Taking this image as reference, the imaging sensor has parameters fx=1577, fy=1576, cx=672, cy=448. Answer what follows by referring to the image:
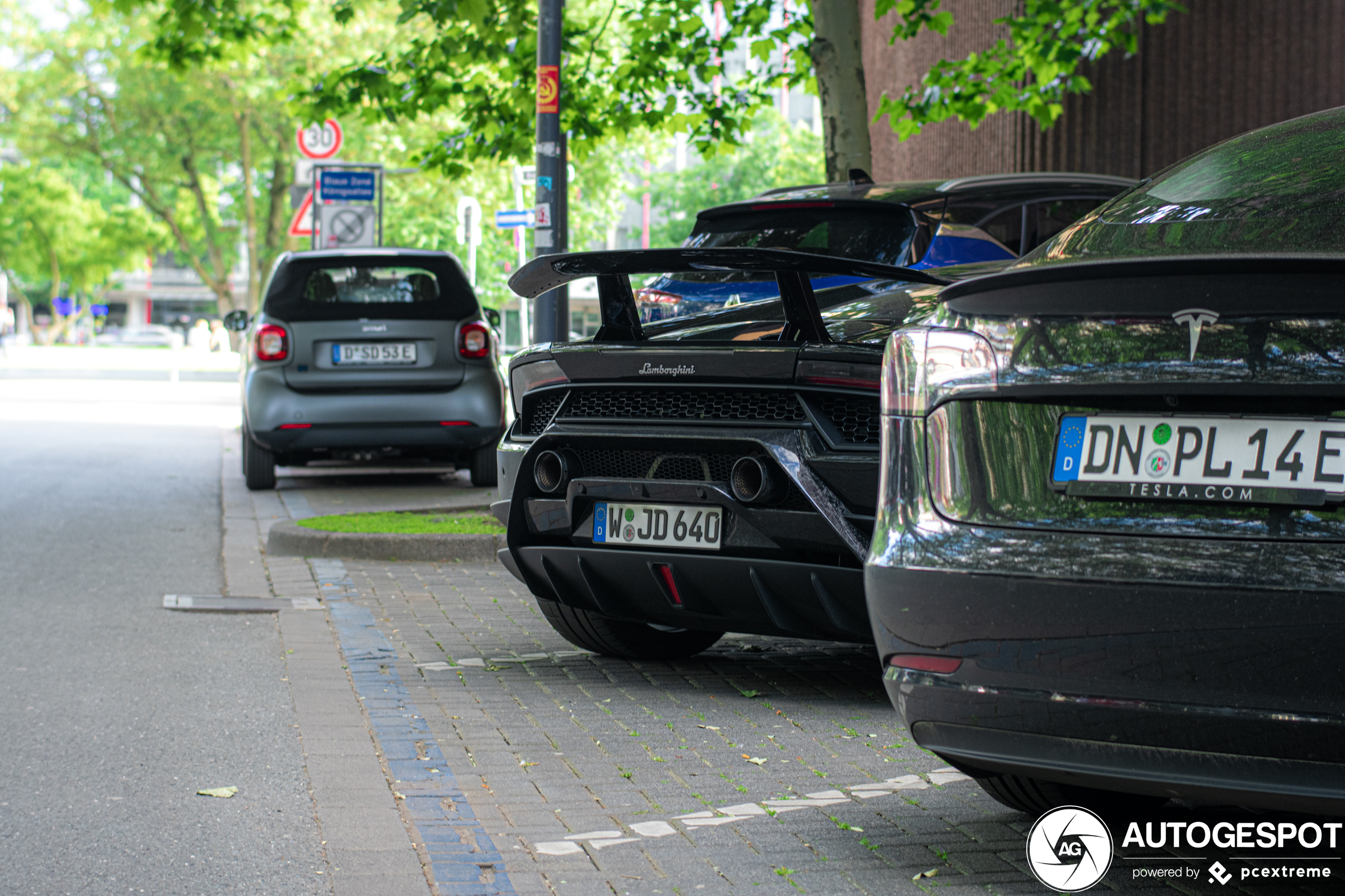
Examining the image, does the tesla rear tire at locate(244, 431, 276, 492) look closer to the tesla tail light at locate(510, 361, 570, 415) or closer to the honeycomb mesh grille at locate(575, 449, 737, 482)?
the tesla tail light at locate(510, 361, 570, 415)

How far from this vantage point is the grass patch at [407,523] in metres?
8.84

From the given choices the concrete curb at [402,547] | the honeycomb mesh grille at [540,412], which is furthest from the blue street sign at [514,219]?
the honeycomb mesh grille at [540,412]

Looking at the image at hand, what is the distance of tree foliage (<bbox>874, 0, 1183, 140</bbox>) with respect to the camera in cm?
1230

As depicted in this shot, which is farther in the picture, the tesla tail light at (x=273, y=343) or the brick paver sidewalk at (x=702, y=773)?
the tesla tail light at (x=273, y=343)

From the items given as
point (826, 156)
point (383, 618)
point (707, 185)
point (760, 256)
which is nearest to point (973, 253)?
point (760, 256)

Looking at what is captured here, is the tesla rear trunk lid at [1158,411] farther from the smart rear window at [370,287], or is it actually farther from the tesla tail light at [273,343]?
the tesla tail light at [273,343]

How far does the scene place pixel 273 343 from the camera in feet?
37.6

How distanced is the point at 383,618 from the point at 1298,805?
465 centimetres

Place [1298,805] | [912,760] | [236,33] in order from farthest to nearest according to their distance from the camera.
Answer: [236,33], [912,760], [1298,805]

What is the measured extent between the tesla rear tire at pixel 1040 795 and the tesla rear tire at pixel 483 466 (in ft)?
27.9

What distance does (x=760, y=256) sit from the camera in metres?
4.54

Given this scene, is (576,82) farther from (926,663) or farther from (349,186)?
(926,663)

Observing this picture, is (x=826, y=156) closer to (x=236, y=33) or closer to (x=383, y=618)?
(x=236, y=33)

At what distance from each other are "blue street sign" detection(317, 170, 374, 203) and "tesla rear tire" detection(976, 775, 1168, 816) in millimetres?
14223
